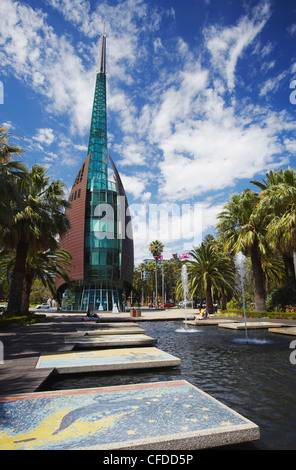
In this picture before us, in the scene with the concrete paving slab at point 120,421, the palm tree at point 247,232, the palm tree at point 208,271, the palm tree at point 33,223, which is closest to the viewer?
the concrete paving slab at point 120,421

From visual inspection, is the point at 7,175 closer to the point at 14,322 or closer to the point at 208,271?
the point at 14,322

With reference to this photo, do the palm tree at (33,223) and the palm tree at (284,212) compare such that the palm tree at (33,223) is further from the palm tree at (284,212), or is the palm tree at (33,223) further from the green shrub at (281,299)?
the green shrub at (281,299)

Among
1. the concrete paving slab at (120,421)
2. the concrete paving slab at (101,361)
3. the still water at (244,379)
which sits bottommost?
the still water at (244,379)

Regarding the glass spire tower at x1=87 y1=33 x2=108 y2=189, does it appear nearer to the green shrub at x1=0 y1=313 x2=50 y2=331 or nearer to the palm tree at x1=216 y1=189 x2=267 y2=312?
the palm tree at x1=216 y1=189 x2=267 y2=312

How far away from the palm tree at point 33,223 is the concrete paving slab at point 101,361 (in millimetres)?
11773

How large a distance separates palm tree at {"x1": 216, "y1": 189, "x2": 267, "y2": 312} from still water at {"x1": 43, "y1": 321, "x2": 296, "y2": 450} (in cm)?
1481

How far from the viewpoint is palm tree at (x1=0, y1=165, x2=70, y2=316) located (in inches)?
741

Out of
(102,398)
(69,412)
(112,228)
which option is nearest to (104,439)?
(69,412)

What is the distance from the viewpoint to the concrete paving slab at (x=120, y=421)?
10.5 feet

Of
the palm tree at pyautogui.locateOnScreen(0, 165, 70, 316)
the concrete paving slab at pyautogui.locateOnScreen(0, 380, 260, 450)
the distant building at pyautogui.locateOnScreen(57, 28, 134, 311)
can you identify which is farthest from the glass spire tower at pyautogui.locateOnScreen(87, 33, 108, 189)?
the concrete paving slab at pyautogui.locateOnScreen(0, 380, 260, 450)

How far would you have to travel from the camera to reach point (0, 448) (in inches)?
121

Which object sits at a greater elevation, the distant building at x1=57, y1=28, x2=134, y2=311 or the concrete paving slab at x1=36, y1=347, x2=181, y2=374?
the distant building at x1=57, y1=28, x2=134, y2=311

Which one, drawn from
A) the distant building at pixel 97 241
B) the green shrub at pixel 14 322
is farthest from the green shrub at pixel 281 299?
the distant building at pixel 97 241
